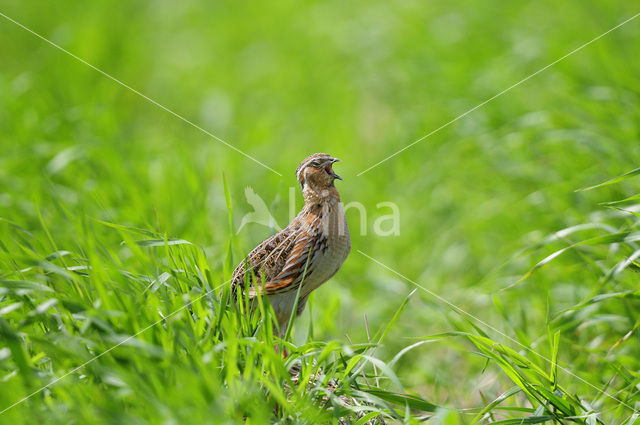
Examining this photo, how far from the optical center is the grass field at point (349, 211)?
2.88 m

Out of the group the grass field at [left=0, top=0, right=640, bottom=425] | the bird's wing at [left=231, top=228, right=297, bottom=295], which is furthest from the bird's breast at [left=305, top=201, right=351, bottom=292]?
the grass field at [left=0, top=0, right=640, bottom=425]

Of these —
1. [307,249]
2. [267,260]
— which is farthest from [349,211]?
[307,249]

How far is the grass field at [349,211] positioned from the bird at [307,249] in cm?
18

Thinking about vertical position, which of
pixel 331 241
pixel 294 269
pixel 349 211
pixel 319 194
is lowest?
pixel 349 211

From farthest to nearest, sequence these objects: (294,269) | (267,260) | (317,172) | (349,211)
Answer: (349,211)
(267,260)
(294,269)
(317,172)

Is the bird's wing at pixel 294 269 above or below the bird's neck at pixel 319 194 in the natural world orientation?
below

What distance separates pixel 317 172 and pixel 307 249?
0.33m

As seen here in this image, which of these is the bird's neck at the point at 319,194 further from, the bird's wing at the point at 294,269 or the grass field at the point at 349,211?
the grass field at the point at 349,211

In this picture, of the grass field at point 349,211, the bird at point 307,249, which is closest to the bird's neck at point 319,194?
the bird at point 307,249

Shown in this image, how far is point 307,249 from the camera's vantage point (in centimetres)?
291

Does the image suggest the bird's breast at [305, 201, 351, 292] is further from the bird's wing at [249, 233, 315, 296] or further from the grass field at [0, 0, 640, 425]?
the grass field at [0, 0, 640, 425]

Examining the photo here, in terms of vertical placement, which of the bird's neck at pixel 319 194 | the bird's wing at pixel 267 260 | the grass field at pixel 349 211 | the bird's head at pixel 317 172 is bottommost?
the grass field at pixel 349 211

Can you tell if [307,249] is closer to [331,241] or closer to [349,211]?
[331,241]

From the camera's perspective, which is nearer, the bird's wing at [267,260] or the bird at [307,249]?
the bird at [307,249]
